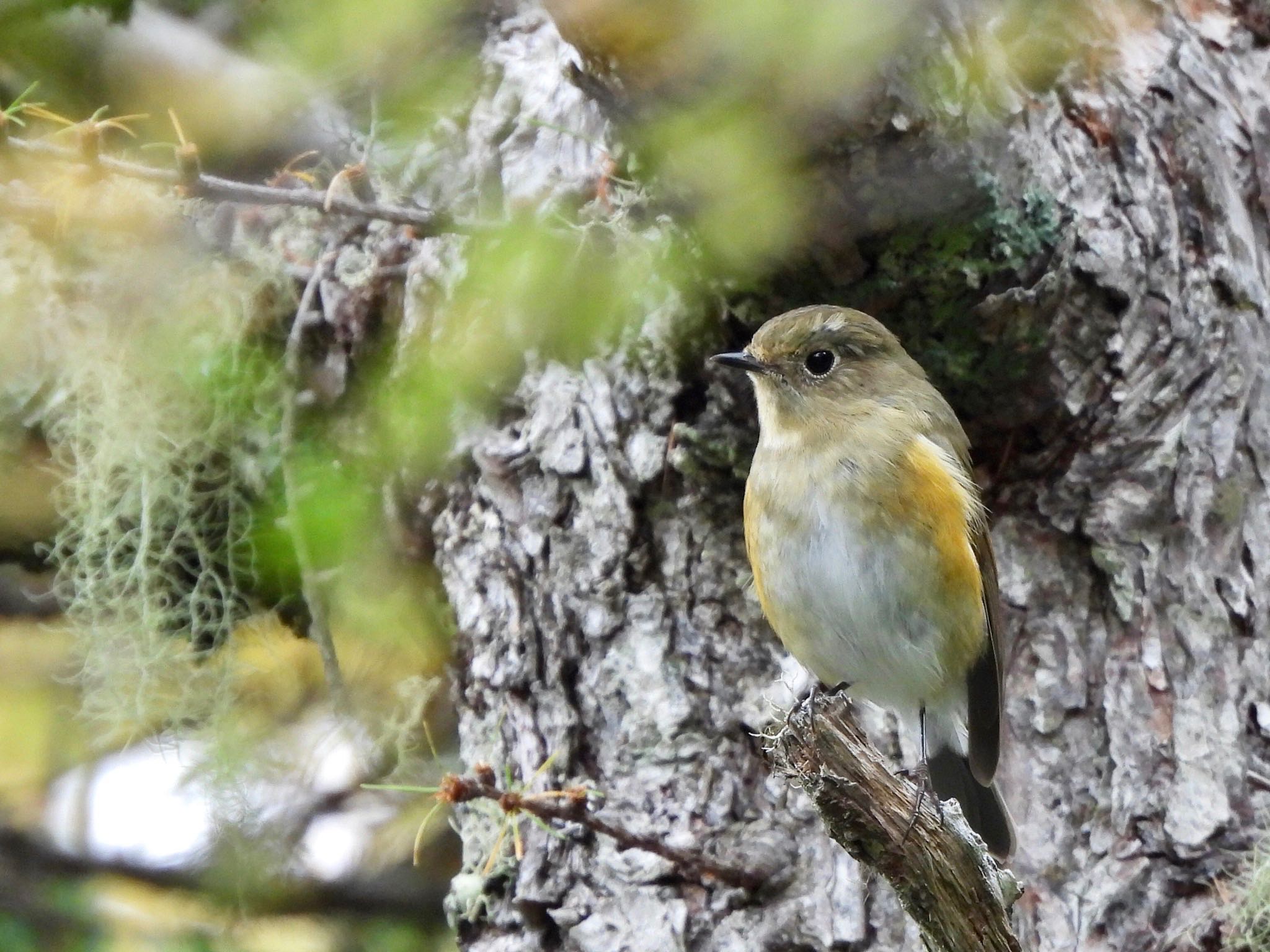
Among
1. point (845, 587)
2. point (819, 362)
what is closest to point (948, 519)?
point (845, 587)

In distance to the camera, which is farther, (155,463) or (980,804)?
(155,463)

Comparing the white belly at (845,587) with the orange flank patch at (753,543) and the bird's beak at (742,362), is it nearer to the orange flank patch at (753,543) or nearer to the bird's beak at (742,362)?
the orange flank patch at (753,543)

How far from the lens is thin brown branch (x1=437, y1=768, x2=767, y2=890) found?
2.70m

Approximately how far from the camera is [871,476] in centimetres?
310

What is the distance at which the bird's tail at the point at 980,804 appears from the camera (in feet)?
9.82

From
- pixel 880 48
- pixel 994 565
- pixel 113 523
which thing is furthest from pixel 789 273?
pixel 113 523

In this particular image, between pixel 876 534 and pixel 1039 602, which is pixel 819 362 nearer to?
pixel 876 534

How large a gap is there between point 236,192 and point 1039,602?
6.25 ft

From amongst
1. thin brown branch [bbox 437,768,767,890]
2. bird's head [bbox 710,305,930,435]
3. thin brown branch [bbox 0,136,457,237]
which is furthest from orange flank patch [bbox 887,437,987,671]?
thin brown branch [bbox 0,136,457,237]

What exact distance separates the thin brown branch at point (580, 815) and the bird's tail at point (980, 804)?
1.55 feet

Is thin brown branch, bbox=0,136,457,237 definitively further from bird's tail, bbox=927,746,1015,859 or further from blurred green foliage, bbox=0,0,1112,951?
bird's tail, bbox=927,746,1015,859

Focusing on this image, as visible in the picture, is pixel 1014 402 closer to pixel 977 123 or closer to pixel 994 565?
pixel 994 565

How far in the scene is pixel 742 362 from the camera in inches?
121

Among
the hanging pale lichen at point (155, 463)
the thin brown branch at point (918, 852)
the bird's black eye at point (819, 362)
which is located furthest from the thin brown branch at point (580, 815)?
the hanging pale lichen at point (155, 463)
